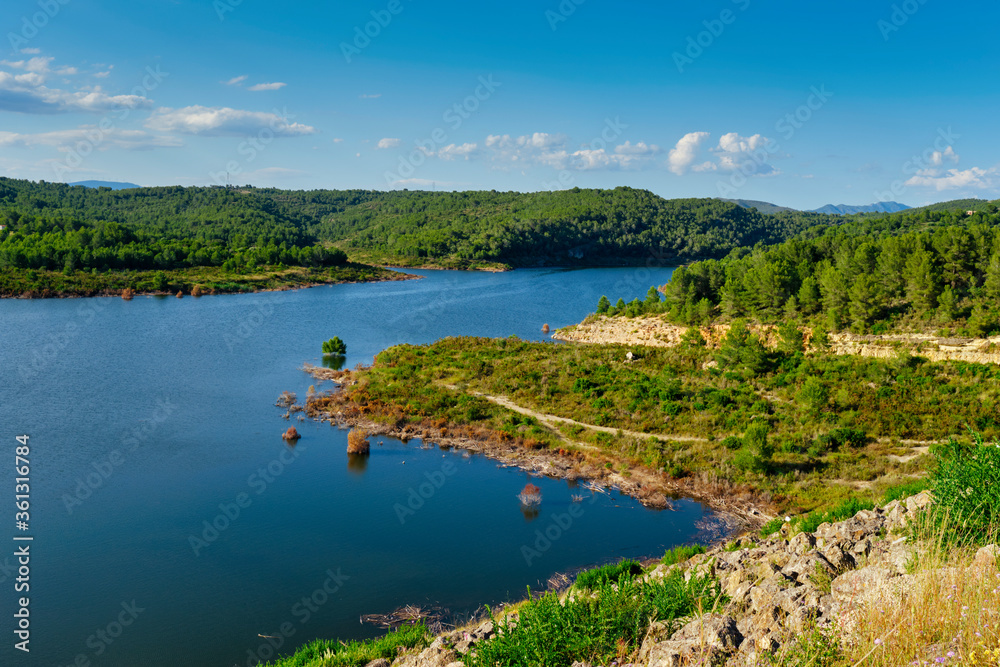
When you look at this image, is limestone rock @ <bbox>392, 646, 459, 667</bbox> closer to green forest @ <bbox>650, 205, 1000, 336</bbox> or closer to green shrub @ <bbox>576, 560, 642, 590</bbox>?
green shrub @ <bbox>576, 560, 642, 590</bbox>

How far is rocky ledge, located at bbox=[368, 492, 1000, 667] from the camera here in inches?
317

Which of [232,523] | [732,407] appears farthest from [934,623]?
[732,407]

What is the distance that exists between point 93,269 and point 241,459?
316 ft

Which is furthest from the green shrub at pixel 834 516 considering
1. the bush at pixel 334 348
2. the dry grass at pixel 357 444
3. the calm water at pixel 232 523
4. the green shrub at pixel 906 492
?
the bush at pixel 334 348

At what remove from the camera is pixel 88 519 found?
1029 inches

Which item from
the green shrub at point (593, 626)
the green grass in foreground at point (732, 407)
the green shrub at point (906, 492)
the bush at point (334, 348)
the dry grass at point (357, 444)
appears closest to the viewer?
the green shrub at point (593, 626)

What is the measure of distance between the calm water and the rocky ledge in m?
7.61

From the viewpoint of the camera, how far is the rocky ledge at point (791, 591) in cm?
806

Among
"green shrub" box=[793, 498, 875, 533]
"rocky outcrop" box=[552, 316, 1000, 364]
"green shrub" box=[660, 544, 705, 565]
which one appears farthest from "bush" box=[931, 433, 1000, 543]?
"rocky outcrop" box=[552, 316, 1000, 364]

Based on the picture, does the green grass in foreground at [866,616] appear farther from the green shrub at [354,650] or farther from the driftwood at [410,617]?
the driftwood at [410,617]

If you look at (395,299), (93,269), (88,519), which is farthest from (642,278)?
(88,519)

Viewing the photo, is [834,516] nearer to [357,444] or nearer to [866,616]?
[866,616]

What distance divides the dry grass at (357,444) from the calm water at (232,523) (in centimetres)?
82

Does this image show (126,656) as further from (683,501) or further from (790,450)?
(790,450)
